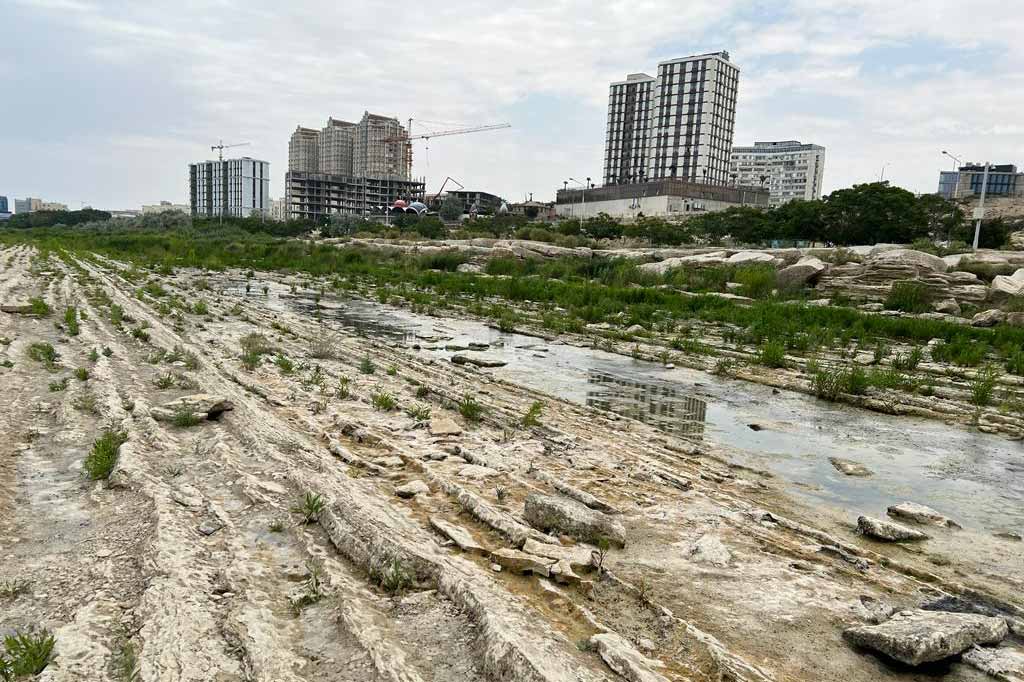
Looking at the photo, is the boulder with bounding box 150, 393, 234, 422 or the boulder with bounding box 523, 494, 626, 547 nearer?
the boulder with bounding box 523, 494, 626, 547

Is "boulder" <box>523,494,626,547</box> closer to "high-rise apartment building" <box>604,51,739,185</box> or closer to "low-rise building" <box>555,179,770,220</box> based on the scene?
"low-rise building" <box>555,179,770,220</box>

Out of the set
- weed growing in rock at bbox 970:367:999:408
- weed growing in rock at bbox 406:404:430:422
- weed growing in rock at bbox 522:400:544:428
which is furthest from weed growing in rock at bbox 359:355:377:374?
weed growing in rock at bbox 970:367:999:408

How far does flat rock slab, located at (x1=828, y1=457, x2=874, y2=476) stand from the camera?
6.38m

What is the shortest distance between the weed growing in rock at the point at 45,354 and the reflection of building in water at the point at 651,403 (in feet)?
22.6

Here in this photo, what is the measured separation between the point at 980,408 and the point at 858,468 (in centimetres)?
366

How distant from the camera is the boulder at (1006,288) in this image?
744 inches

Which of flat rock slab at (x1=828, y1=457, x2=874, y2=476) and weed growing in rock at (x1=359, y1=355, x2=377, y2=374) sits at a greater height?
weed growing in rock at (x1=359, y1=355, x2=377, y2=374)

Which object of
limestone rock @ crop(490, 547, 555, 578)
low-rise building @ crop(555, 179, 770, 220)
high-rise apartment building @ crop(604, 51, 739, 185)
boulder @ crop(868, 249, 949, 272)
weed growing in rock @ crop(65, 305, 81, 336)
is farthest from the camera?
high-rise apartment building @ crop(604, 51, 739, 185)

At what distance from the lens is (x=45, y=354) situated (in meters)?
8.80

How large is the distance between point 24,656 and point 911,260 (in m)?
25.1

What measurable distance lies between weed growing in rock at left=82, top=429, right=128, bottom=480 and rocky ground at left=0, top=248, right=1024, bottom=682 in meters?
0.09

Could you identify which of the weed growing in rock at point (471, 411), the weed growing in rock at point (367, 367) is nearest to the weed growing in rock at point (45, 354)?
the weed growing in rock at point (367, 367)

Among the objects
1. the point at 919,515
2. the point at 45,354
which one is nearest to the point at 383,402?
the point at 45,354

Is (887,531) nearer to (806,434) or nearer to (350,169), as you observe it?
(806,434)
